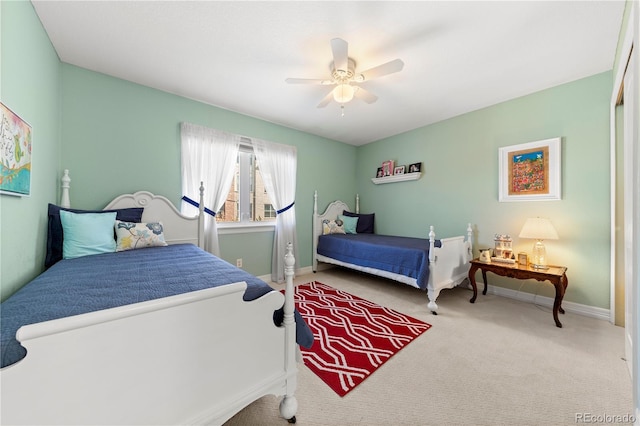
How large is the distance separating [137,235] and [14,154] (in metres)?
1.03

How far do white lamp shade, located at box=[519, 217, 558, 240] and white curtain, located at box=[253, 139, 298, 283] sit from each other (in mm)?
2898

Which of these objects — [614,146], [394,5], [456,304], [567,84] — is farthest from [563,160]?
[394,5]

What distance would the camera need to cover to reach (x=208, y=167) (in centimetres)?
310

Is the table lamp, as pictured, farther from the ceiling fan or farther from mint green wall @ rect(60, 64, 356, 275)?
mint green wall @ rect(60, 64, 356, 275)

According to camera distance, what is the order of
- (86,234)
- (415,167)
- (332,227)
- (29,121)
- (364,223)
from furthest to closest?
(364,223)
(332,227)
(415,167)
(86,234)
(29,121)

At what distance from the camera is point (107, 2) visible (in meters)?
1.63

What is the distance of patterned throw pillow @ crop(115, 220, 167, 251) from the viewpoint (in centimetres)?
220

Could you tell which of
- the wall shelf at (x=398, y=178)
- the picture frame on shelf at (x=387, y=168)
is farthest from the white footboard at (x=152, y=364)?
the picture frame on shelf at (x=387, y=168)

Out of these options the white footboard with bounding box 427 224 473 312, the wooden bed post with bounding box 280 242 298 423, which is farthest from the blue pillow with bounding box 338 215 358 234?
the wooden bed post with bounding box 280 242 298 423

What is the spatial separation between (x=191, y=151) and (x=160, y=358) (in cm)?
265

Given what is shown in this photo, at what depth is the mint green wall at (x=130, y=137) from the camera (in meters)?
2.34

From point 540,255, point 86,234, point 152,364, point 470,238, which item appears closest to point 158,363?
point 152,364

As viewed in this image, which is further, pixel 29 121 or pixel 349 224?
pixel 349 224

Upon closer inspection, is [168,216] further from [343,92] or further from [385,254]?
[385,254]
